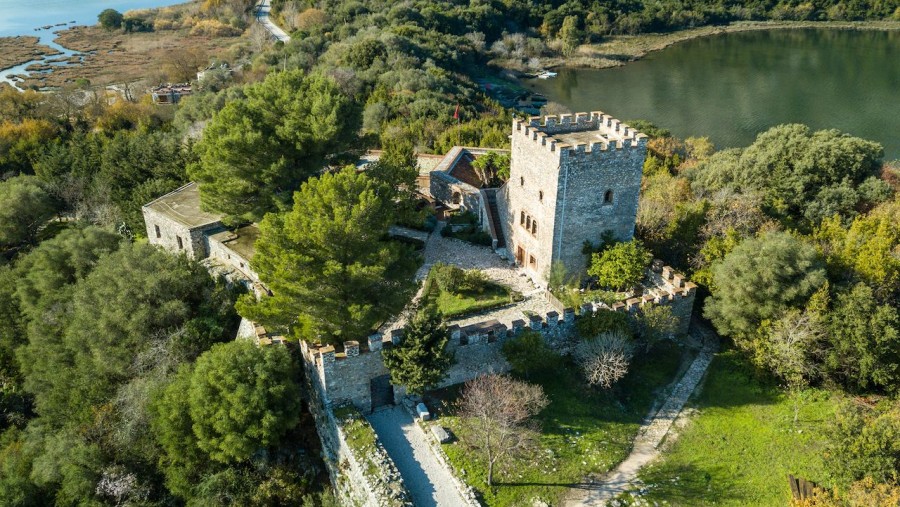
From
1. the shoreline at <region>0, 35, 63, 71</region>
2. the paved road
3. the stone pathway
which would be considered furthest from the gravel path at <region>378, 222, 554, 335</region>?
the shoreline at <region>0, 35, 63, 71</region>

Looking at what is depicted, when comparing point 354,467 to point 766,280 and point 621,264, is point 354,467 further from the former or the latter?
point 766,280

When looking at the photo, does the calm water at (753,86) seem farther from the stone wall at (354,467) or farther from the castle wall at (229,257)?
the stone wall at (354,467)

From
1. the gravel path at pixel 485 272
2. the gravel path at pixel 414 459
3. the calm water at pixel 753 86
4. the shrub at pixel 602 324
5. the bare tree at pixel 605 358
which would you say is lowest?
the calm water at pixel 753 86

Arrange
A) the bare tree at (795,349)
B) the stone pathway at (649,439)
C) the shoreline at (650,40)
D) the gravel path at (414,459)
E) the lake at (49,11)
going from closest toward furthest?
the gravel path at (414,459) < the stone pathway at (649,439) < the bare tree at (795,349) < the shoreline at (650,40) < the lake at (49,11)

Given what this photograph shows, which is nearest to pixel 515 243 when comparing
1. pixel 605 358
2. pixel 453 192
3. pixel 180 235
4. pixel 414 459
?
pixel 453 192

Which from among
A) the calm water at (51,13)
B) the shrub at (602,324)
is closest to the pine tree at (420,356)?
the shrub at (602,324)

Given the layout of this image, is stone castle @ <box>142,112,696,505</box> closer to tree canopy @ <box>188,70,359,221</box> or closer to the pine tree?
the pine tree

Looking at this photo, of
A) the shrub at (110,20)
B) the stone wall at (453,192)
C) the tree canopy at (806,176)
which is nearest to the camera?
the stone wall at (453,192)
